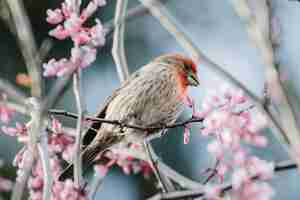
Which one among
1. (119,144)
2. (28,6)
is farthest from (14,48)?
(119,144)

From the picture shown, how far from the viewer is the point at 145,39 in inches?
377

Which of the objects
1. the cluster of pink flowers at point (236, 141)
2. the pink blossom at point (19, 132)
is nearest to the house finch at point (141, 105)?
the pink blossom at point (19, 132)

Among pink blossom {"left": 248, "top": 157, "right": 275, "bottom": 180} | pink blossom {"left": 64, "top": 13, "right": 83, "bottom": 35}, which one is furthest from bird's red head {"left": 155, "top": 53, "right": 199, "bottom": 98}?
pink blossom {"left": 248, "top": 157, "right": 275, "bottom": 180}

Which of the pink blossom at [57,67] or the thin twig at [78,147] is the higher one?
the pink blossom at [57,67]

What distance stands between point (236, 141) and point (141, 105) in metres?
1.67

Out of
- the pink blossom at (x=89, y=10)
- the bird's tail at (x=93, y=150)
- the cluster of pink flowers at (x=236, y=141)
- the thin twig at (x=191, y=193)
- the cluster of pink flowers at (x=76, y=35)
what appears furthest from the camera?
the bird's tail at (x=93, y=150)

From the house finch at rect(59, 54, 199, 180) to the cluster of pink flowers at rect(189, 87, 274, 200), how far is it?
92 cm

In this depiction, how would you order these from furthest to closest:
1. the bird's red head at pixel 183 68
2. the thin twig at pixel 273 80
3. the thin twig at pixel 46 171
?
the bird's red head at pixel 183 68 < the thin twig at pixel 46 171 < the thin twig at pixel 273 80

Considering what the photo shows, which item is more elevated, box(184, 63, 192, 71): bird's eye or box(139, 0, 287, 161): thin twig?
box(139, 0, 287, 161): thin twig

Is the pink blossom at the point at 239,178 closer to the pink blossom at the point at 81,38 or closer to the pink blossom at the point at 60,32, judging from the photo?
the pink blossom at the point at 81,38

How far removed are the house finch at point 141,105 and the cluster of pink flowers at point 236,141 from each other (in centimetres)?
92

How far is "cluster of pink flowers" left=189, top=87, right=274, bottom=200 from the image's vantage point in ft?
6.64

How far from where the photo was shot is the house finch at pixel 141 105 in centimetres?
390

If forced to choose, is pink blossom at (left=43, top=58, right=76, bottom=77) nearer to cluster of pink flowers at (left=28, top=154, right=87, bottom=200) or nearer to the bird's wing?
cluster of pink flowers at (left=28, top=154, right=87, bottom=200)
